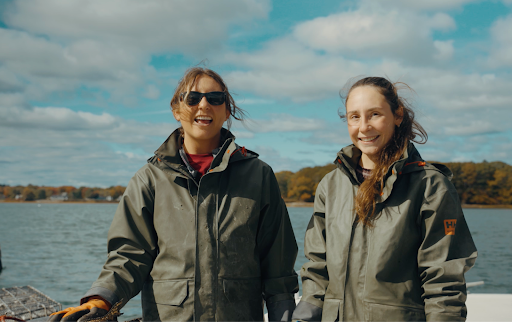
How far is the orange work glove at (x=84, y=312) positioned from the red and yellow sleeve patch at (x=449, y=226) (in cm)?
198

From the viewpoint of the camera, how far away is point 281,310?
265cm

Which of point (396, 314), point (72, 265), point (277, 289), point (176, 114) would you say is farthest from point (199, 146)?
point (72, 265)

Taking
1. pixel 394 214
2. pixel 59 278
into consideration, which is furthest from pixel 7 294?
pixel 59 278

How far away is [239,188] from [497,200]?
3559 inches

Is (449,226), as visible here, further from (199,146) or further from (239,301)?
(199,146)

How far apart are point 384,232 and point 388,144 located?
0.57 m

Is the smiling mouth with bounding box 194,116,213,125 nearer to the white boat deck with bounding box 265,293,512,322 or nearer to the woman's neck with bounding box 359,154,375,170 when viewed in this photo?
the woman's neck with bounding box 359,154,375,170

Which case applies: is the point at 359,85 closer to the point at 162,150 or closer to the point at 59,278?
the point at 162,150

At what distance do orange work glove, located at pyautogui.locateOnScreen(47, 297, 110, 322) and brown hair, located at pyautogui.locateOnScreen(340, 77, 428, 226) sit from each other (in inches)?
62.2

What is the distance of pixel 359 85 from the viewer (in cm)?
260

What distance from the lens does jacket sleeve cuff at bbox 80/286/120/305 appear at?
233cm

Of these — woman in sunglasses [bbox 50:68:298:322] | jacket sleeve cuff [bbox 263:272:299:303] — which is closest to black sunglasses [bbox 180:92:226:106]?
woman in sunglasses [bbox 50:68:298:322]

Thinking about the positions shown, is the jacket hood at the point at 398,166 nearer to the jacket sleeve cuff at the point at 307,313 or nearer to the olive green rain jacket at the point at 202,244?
the olive green rain jacket at the point at 202,244

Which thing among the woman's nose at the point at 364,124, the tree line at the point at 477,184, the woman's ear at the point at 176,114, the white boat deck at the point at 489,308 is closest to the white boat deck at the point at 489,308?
the white boat deck at the point at 489,308
